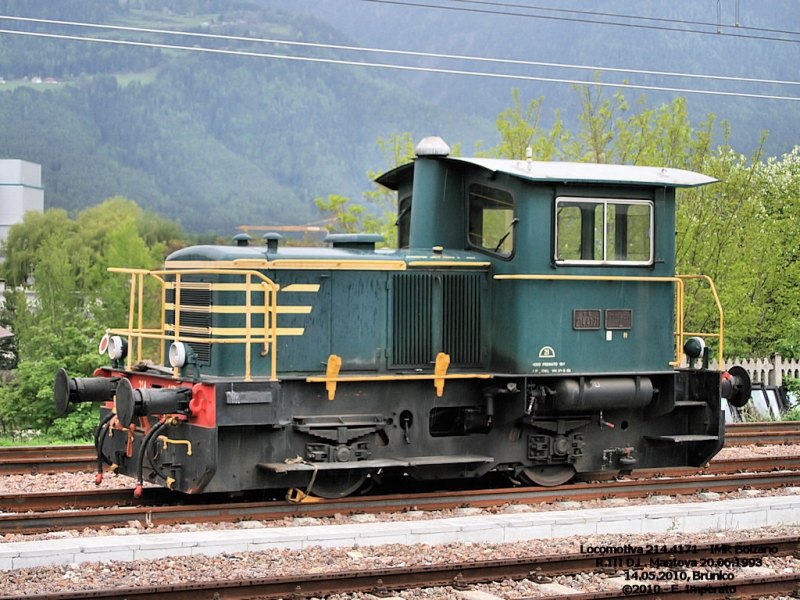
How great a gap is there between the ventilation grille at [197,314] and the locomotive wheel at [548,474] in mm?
3714

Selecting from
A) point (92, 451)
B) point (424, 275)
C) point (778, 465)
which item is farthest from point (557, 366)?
point (92, 451)

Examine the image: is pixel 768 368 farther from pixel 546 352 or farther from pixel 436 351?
pixel 436 351

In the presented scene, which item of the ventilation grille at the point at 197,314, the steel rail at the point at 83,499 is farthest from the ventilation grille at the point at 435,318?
the steel rail at the point at 83,499

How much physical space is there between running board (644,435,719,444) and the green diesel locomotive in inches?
0.8

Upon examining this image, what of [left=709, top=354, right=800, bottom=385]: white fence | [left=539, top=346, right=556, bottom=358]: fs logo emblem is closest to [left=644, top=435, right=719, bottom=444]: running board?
[left=539, top=346, right=556, bottom=358]: fs logo emblem

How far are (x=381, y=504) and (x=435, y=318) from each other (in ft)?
6.73

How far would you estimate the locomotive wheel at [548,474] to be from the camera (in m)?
10.4

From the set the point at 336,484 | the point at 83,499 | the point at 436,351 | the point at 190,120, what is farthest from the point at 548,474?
the point at 190,120

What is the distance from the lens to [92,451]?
1220 cm

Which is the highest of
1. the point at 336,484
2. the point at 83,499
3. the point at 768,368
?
the point at 768,368

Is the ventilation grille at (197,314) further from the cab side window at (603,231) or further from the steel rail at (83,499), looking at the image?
the cab side window at (603,231)

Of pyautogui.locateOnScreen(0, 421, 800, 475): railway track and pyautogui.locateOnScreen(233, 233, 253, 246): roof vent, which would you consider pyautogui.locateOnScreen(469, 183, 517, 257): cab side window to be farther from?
A: pyautogui.locateOnScreen(0, 421, 800, 475): railway track

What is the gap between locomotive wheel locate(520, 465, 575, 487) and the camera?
1038cm

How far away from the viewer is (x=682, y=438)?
34.3ft
